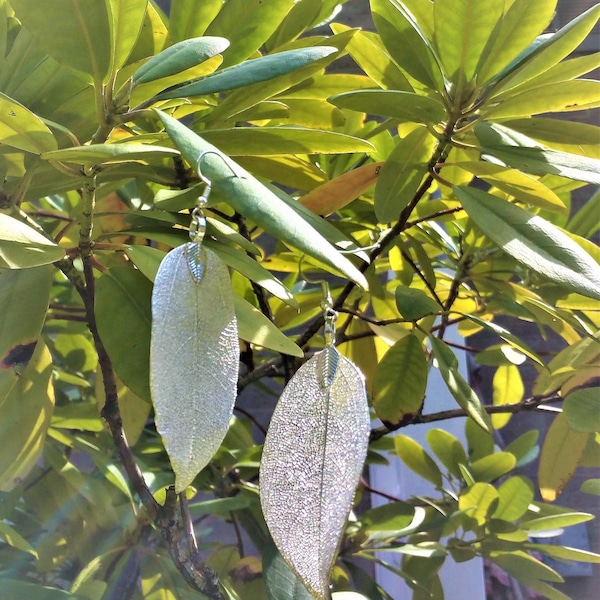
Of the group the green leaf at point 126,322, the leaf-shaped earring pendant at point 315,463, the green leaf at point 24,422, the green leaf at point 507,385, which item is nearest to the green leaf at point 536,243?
the leaf-shaped earring pendant at point 315,463

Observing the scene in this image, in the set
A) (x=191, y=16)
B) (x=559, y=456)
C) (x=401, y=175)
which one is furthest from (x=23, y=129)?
(x=559, y=456)

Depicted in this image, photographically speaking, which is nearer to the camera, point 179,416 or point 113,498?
point 179,416

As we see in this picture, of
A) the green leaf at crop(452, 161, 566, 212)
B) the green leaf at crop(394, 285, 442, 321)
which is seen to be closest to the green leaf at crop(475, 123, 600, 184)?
the green leaf at crop(452, 161, 566, 212)

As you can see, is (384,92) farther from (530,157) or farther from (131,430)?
(131,430)

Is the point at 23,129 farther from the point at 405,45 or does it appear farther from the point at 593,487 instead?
the point at 593,487

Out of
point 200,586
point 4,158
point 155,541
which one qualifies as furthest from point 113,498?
point 4,158

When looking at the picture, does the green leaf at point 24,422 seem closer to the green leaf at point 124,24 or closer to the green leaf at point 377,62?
the green leaf at point 124,24
